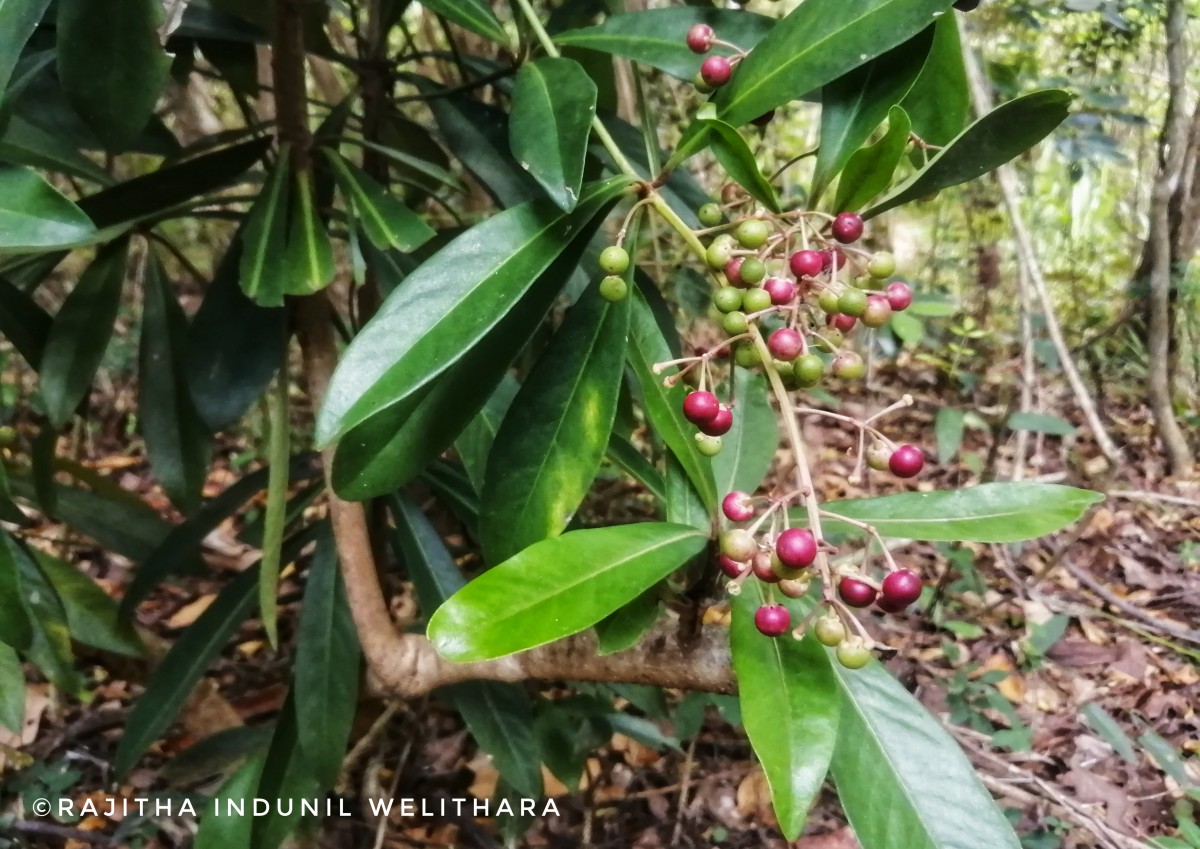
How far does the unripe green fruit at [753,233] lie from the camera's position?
474 mm

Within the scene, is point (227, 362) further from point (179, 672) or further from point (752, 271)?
point (752, 271)

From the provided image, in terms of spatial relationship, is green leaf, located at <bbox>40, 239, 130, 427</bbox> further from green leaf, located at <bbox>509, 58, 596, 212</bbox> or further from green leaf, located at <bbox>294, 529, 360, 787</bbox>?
green leaf, located at <bbox>509, 58, 596, 212</bbox>

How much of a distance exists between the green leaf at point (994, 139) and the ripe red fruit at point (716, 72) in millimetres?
148

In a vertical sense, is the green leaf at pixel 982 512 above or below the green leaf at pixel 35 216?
below

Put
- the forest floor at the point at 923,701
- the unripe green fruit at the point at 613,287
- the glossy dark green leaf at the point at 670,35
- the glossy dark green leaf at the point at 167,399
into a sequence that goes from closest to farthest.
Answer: the unripe green fruit at the point at 613,287 < the glossy dark green leaf at the point at 670,35 < the glossy dark green leaf at the point at 167,399 < the forest floor at the point at 923,701

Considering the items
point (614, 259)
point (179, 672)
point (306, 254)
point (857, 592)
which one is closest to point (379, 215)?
point (306, 254)

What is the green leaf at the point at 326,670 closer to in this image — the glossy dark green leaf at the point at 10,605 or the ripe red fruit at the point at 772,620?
the glossy dark green leaf at the point at 10,605

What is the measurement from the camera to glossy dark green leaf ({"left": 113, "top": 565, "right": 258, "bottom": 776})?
3.01ft

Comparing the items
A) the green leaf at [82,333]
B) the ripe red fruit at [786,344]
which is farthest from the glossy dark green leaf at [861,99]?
the green leaf at [82,333]

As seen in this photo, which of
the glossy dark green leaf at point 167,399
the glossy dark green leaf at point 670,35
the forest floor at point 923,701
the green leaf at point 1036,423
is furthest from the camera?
the green leaf at point 1036,423

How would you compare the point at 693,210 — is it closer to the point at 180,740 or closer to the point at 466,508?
the point at 466,508

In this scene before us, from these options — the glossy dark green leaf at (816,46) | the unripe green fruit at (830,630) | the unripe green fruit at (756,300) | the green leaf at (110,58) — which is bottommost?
the unripe green fruit at (830,630)

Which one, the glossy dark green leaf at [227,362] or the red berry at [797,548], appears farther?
the glossy dark green leaf at [227,362]

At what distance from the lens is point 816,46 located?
0.51 metres
